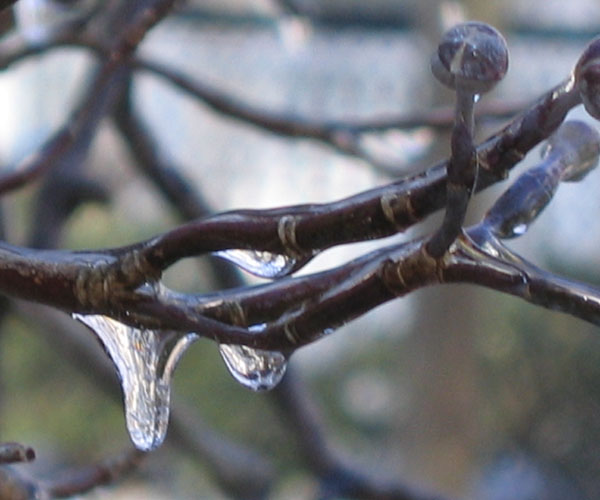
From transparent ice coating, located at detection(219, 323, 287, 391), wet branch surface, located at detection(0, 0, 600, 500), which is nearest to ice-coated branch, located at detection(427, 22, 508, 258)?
wet branch surface, located at detection(0, 0, 600, 500)

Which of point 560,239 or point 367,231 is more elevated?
point 367,231

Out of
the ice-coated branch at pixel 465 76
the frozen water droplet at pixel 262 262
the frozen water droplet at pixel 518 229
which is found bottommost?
the frozen water droplet at pixel 262 262

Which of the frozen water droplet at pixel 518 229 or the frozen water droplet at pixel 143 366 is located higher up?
the frozen water droplet at pixel 518 229

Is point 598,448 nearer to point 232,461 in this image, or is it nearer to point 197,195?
point 232,461

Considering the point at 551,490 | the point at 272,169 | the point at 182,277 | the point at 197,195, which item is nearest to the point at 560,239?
the point at 551,490

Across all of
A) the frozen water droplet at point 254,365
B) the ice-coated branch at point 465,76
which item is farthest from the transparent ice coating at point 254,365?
the ice-coated branch at point 465,76

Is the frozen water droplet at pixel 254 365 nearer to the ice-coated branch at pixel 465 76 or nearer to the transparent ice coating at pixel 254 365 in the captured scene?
the transparent ice coating at pixel 254 365
